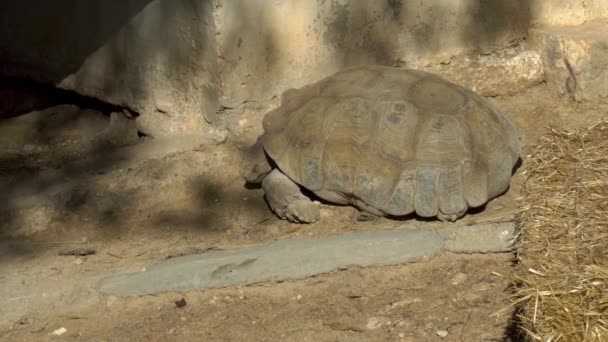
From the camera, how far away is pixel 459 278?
4.63m

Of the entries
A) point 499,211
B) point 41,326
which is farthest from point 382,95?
point 41,326

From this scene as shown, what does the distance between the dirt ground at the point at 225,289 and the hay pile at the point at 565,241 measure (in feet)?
0.91

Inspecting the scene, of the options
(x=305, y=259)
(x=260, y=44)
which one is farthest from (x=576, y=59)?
(x=305, y=259)

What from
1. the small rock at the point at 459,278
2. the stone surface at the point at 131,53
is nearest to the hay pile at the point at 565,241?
the small rock at the point at 459,278

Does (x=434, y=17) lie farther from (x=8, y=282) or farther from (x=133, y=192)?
(x=8, y=282)

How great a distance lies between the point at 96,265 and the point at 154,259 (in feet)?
1.12

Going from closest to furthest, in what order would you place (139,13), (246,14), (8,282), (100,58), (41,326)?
(41,326)
(8,282)
(246,14)
(139,13)
(100,58)

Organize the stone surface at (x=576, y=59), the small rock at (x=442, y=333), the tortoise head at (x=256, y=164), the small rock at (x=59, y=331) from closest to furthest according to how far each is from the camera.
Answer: the small rock at (x=442, y=333) → the small rock at (x=59, y=331) → the tortoise head at (x=256, y=164) → the stone surface at (x=576, y=59)

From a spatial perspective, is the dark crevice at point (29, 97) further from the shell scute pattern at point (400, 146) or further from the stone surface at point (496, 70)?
the stone surface at point (496, 70)

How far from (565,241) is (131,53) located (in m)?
3.52

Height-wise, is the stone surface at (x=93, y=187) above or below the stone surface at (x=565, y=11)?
below

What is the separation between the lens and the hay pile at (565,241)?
11.4 feet

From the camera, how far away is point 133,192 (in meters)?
5.88

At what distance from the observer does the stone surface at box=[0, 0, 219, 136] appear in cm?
595
